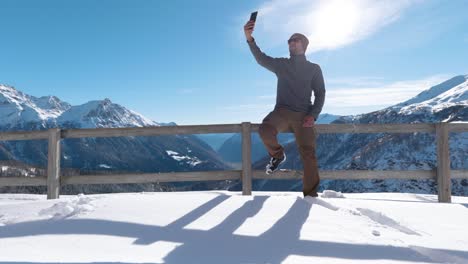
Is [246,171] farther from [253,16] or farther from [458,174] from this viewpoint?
[458,174]

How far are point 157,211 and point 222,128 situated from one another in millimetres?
2614

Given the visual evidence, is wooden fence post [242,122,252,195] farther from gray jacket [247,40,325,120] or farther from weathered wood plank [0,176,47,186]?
weathered wood plank [0,176,47,186]

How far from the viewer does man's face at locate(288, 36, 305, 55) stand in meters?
5.26

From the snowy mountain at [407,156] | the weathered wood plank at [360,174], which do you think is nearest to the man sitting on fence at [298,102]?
the weathered wood plank at [360,174]

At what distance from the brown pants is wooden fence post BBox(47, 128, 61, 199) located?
12.6 feet

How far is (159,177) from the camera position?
6758 millimetres

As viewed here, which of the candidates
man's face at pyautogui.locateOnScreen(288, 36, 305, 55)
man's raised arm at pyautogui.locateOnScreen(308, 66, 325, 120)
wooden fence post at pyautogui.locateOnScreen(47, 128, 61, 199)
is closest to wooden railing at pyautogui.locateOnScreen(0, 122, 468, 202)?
wooden fence post at pyautogui.locateOnScreen(47, 128, 61, 199)

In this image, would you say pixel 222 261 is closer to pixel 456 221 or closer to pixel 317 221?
pixel 317 221

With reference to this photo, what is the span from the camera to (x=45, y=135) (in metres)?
6.98

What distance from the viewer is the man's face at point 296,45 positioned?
5.26 m

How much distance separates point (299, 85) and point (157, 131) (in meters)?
2.81

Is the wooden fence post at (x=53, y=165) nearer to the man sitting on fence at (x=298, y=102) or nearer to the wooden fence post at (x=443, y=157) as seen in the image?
the man sitting on fence at (x=298, y=102)

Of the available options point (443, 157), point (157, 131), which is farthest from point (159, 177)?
point (443, 157)

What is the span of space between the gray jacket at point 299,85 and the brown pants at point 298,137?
0.37 feet
